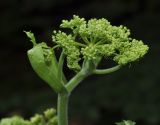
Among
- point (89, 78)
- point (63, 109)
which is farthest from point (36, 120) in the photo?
point (89, 78)

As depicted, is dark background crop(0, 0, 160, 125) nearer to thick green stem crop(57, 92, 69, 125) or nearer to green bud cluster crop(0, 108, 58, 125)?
green bud cluster crop(0, 108, 58, 125)

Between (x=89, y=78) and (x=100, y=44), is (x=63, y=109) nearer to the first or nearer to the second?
(x=100, y=44)

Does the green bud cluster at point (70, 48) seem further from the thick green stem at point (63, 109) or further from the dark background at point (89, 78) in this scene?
the dark background at point (89, 78)

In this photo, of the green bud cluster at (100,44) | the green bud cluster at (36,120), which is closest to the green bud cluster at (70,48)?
the green bud cluster at (100,44)

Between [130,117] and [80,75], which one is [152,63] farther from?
[80,75]

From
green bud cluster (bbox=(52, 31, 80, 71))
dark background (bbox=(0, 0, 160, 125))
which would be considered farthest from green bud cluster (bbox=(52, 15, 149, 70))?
dark background (bbox=(0, 0, 160, 125))

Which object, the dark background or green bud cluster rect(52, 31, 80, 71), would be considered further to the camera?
the dark background
